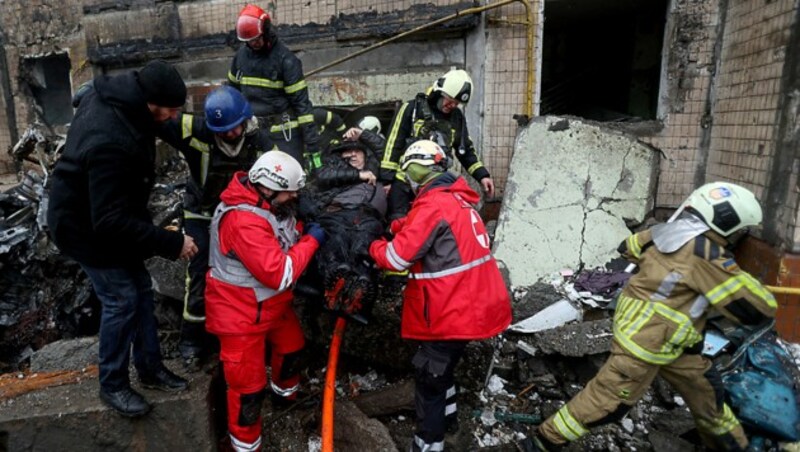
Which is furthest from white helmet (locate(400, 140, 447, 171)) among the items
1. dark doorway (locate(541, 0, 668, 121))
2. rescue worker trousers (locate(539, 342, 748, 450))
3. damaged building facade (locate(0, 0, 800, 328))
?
dark doorway (locate(541, 0, 668, 121))

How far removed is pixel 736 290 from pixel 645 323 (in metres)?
0.44

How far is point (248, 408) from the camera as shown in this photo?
2.62 m

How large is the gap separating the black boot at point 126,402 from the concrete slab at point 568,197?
3.09 m

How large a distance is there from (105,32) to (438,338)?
789cm

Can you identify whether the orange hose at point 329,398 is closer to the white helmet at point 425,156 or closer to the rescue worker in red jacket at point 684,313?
the white helmet at point 425,156

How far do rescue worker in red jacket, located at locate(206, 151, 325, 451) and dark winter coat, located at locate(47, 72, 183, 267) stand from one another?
30 centimetres

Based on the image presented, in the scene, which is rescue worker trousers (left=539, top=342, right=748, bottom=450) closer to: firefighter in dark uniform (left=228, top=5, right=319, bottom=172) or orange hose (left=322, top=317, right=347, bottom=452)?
orange hose (left=322, top=317, right=347, bottom=452)

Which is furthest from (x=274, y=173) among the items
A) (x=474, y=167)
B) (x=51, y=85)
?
(x=51, y=85)

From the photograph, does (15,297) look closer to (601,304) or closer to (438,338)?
(438,338)

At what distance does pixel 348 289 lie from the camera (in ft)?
8.45

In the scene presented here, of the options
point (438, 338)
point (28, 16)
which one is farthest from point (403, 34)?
point (28, 16)

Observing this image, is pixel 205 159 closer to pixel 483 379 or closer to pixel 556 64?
pixel 483 379

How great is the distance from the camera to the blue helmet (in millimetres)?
2695

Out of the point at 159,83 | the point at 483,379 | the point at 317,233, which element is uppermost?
the point at 159,83
